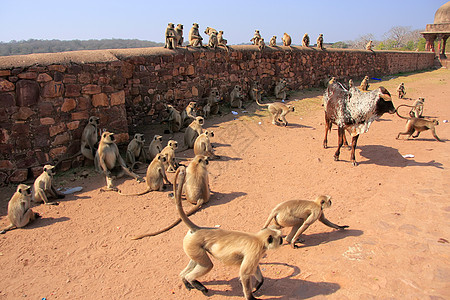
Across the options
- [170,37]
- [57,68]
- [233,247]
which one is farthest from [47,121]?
[233,247]

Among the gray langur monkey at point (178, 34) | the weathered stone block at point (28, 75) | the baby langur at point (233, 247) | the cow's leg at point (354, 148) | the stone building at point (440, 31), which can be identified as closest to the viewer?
the baby langur at point (233, 247)

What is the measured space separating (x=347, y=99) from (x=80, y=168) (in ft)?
24.2

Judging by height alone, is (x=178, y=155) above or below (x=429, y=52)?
below

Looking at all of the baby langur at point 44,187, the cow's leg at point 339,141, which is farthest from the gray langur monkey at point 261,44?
the baby langur at point 44,187

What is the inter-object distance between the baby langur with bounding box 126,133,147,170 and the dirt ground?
2.23ft

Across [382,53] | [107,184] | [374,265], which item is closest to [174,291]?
[374,265]

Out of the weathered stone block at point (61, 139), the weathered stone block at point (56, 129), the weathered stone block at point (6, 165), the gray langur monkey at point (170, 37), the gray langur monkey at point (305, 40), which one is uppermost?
the gray langur monkey at point (305, 40)

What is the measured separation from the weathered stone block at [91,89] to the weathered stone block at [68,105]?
37 centimetres

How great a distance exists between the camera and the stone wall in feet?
24.0

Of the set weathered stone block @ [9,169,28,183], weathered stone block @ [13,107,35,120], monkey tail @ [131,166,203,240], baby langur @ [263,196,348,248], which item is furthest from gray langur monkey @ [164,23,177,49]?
baby langur @ [263,196,348,248]

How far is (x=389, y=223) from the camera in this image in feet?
17.4

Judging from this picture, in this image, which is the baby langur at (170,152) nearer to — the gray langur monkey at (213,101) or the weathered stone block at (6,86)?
the weathered stone block at (6,86)

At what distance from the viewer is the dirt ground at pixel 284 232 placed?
13.5 ft

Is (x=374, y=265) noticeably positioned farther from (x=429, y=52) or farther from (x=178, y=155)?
(x=429, y=52)
